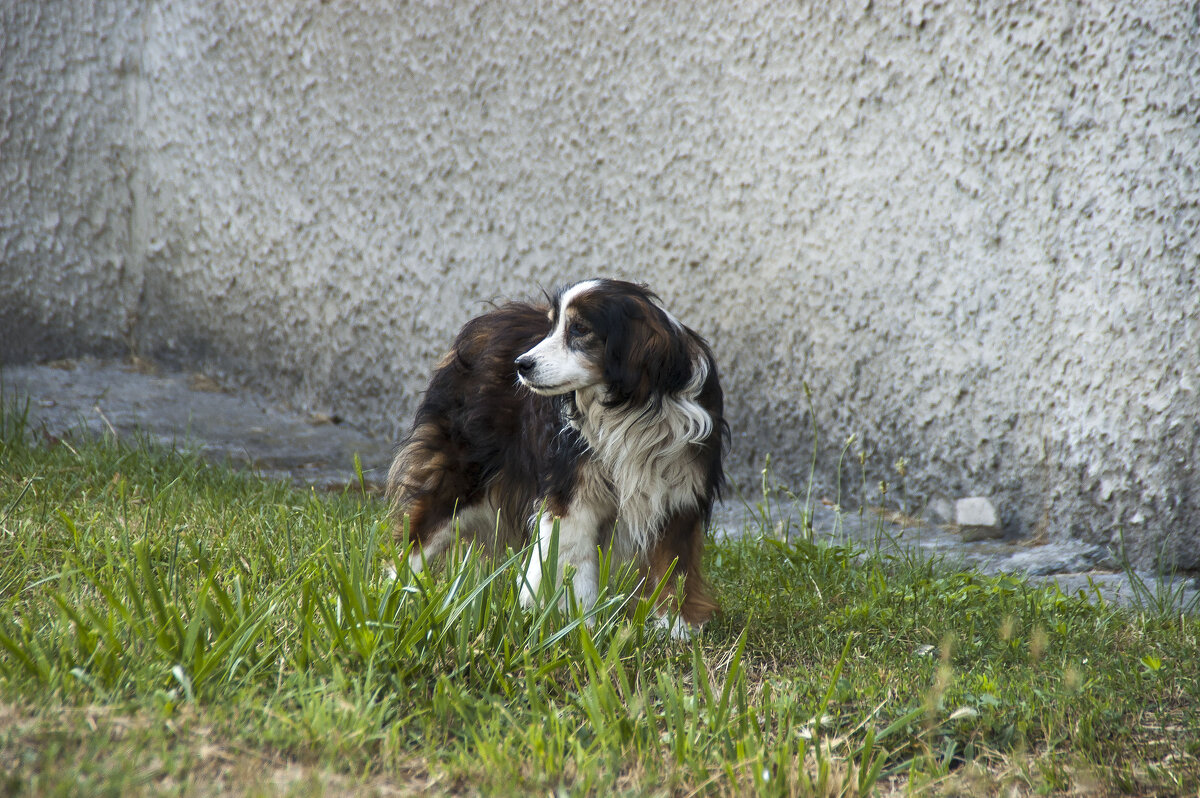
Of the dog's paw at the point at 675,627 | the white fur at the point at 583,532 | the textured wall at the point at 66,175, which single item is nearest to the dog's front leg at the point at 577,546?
the white fur at the point at 583,532

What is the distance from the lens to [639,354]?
2.75m

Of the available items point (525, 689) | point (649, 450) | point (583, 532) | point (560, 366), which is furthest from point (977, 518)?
point (525, 689)

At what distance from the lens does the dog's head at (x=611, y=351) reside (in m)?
2.72

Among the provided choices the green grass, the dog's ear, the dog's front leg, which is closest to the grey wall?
A: the green grass

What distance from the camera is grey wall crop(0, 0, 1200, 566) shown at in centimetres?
326

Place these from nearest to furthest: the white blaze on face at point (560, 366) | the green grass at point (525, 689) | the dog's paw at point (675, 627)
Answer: the green grass at point (525, 689), the dog's paw at point (675, 627), the white blaze on face at point (560, 366)

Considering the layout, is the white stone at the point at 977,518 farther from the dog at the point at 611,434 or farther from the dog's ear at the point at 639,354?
the dog's ear at the point at 639,354

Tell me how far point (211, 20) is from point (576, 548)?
13.2 feet

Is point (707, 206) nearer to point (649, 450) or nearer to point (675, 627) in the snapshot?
point (649, 450)

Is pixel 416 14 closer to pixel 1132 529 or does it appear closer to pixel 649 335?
pixel 649 335

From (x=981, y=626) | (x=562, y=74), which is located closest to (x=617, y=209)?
(x=562, y=74)

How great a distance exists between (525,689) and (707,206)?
2525 millimetres

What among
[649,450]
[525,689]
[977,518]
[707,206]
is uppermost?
[707,206]

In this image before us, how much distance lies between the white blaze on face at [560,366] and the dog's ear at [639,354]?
65 mm
